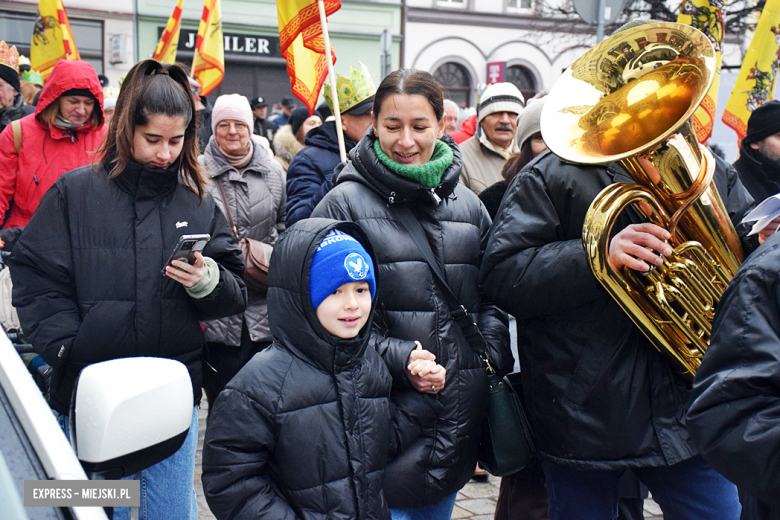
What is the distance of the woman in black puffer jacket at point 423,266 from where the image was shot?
2484 millimetres

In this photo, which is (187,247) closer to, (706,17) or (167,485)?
(167,485)

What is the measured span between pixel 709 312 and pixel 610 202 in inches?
19.9

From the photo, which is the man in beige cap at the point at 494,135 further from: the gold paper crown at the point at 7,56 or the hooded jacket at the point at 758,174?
the gold paper crown at the point at 7,56

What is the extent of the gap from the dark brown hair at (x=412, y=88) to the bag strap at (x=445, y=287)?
0.39 metres

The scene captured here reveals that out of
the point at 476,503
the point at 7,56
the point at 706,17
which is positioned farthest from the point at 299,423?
the point at 706,17

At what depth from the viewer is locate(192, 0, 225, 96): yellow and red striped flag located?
7234mm

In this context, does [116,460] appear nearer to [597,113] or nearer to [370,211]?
[370,211]

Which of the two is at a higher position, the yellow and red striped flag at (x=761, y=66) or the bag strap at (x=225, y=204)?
the yellow and red striped flag at (x=761, y=66)

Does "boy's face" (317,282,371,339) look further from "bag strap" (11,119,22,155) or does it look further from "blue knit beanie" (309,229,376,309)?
"bag strap" (11,119,22,155)

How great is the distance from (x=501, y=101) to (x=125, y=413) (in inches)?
163

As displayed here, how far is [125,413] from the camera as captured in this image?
1.44 meters

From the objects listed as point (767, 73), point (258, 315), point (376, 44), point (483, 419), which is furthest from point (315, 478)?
point (376, 44)

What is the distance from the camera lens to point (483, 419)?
2.61 metres

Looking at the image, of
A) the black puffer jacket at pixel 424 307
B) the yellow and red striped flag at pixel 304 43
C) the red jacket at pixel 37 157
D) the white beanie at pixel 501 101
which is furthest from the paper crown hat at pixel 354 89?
the black puffer jacket at pixel 424 307
